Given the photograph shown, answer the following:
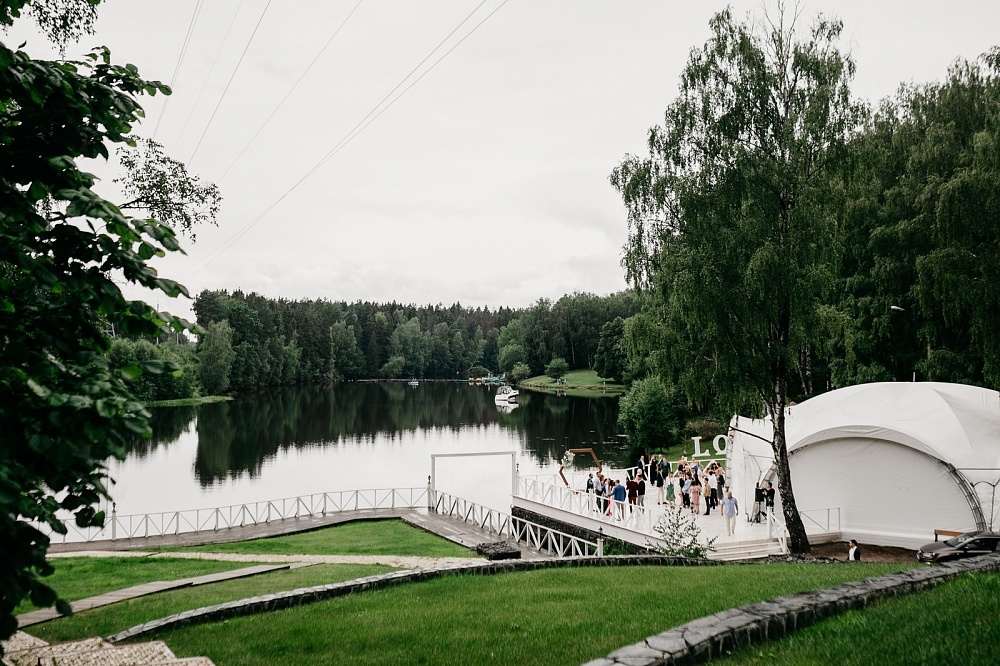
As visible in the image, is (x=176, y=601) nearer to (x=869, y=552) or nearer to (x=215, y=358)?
(x=869, y=552)

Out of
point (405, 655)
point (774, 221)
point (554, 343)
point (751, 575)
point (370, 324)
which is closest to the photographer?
point (405, 655)

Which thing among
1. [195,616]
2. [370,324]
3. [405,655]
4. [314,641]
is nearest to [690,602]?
[405,655]

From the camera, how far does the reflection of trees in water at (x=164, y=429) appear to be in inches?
1806

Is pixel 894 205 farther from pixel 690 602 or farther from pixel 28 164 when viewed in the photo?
pixel 28 164

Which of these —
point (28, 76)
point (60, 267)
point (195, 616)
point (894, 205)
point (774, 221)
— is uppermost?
point (894, 205)

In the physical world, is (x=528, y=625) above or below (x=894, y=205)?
below

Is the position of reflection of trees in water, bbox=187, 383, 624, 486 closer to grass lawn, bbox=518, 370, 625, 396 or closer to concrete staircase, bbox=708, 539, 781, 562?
grass lawn, bbox=518, 370, 625, 396

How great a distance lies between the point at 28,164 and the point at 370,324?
139 meters

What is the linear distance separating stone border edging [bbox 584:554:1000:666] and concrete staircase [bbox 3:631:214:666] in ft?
14.3

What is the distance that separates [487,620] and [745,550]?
11.9 meters

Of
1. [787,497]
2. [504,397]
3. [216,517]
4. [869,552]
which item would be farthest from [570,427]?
[787,497]

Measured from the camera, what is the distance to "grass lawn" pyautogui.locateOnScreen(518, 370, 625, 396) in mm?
96562

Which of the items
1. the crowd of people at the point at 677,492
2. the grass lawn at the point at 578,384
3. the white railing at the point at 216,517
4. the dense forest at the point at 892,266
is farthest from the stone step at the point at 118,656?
the grass lawn at the point at 578,384

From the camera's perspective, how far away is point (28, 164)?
15.3 feet
